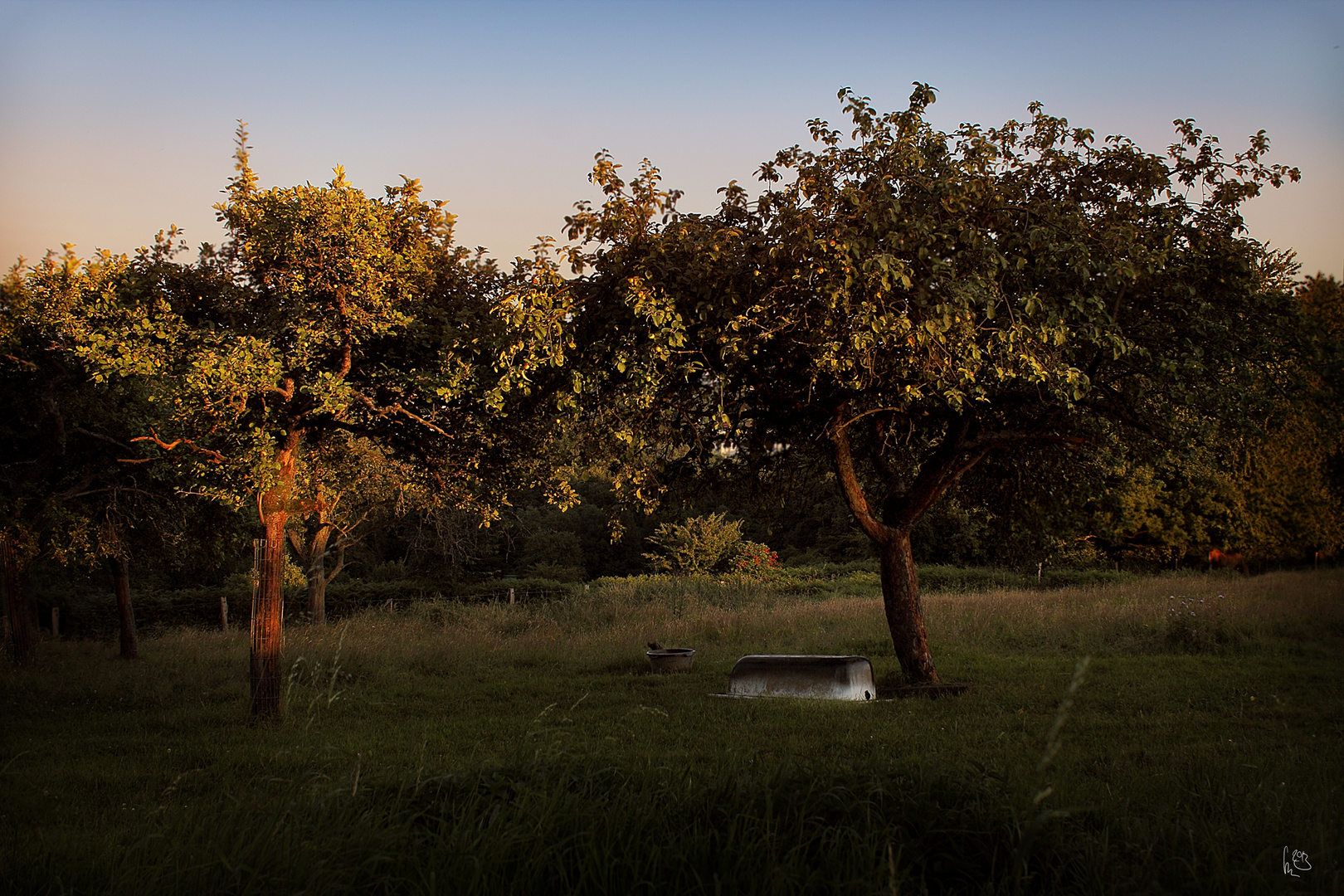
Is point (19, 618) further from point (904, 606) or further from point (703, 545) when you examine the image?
point (703, 545)

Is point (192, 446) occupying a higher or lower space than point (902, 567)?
higher

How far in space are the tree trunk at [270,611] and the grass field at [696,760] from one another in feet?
1.63

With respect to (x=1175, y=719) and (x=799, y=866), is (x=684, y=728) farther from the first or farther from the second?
(x=799, y=866)

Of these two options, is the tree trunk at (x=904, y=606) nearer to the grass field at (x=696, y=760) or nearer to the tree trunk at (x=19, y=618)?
the grass field at (x=696, y=760)

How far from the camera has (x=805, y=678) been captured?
11.2 m

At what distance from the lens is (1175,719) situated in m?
9.02

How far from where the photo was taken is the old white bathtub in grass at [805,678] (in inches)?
430

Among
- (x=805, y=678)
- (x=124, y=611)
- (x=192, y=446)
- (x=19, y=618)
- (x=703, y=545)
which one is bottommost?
(x=805, y=678)

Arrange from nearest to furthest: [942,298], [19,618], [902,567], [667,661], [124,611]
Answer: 1. [942,298]
2. [902,567]
3. [667,661]
4. [19,618]
5. [124,611]

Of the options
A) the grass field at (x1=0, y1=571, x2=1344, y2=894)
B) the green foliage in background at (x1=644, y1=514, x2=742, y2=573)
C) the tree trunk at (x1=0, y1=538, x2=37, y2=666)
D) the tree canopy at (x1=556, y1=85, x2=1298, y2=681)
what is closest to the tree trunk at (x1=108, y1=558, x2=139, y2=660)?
the grass field at (x1=0, y1=571, x2=1344, y2=894)

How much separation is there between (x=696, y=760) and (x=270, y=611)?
6.86 m

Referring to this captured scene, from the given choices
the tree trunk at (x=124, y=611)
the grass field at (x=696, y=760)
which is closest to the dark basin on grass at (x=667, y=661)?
the grass field at (x=696, y=760)

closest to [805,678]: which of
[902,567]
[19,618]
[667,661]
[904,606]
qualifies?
[904,606]

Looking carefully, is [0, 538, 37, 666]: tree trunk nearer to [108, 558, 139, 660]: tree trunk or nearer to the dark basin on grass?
[108, 558, 139, 660]: tree trunk
